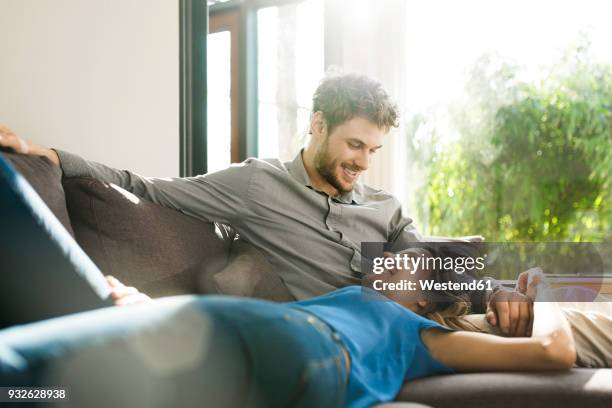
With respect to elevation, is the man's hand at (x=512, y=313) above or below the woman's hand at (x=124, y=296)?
below

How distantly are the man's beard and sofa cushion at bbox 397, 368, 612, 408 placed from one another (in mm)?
1087

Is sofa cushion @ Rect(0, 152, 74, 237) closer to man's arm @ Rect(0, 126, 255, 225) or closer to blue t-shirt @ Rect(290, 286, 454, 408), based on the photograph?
man's arm @ Rect(0, 126, 255, 225)

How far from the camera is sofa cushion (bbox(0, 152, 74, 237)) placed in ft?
5.24

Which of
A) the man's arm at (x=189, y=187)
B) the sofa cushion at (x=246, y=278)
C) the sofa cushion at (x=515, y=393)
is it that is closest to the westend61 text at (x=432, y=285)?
the sofa cushion at (x=246, y=278)

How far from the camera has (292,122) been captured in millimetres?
4078

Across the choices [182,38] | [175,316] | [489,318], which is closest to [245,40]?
[182,38]

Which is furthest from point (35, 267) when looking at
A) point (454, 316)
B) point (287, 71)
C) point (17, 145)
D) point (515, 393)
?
point (287, 71)

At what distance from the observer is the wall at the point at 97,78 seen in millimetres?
2092

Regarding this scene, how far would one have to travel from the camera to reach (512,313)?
5.65 feet

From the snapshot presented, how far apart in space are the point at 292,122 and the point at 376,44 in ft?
2.49

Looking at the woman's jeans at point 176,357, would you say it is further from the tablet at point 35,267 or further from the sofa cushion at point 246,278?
the sofa cushion at point 246,278

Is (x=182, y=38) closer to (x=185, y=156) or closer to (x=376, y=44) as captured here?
(x=185, y=156)

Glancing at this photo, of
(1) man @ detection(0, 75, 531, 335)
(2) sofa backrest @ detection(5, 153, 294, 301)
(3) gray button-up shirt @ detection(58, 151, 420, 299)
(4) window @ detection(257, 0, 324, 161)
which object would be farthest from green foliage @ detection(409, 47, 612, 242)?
(2) sofa backrest @ detection(5, 153, 294, 301)

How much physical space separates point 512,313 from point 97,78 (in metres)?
1.63
